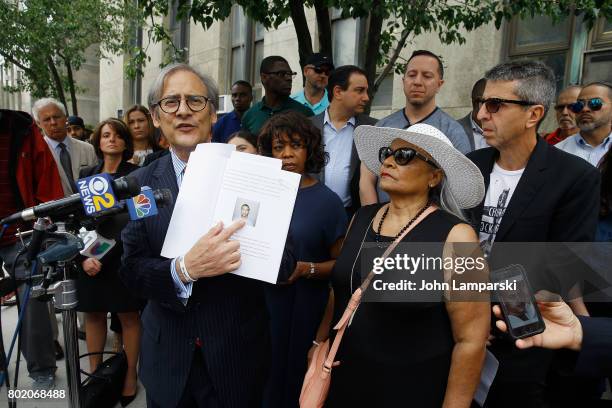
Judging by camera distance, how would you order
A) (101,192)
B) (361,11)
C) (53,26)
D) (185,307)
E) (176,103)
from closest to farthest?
(101,192) < (185,307) < (176,103) < (361,11) < (53,26)

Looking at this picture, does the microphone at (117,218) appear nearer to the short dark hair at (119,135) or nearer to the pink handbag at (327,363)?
the pink handbag at (327,363)

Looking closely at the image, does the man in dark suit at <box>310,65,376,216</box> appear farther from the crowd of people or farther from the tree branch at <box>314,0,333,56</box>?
the tree branch at <box>314,0,333,56</box>

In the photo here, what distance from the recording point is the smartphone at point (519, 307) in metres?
1.32

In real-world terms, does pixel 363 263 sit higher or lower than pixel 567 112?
lower

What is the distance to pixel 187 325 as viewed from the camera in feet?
5.17

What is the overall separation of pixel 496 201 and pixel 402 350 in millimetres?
942

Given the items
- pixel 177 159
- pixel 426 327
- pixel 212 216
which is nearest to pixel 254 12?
pixel 177 159

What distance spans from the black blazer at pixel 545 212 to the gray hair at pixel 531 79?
267mm

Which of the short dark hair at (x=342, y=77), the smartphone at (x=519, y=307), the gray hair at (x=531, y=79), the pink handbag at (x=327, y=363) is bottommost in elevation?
the pink handbag at (x=327, y=363)

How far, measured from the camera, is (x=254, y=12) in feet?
13.0

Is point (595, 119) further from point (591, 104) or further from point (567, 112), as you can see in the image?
point (567, 112)

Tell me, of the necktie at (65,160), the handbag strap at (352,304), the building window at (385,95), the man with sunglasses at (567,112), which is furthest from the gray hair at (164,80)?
the building window at (385,95)

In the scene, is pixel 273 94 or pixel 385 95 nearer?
pixel 273 94

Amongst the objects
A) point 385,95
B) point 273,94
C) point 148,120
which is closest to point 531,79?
point 273,94
